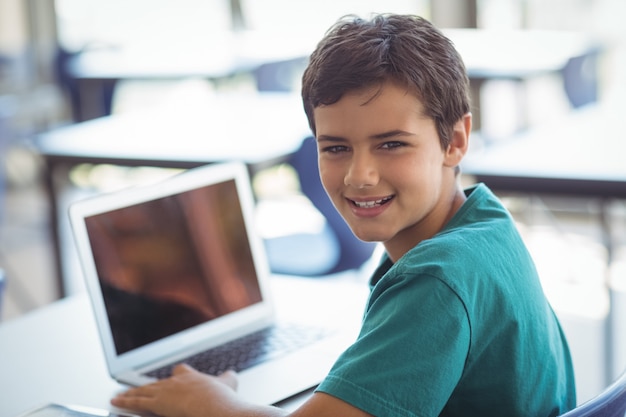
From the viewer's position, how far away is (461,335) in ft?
3.28

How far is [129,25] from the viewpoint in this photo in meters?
6.67

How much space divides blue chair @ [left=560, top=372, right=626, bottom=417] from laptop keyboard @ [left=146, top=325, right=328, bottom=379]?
2.16 ft

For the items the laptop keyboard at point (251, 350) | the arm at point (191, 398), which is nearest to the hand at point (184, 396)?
the arm at point (191, 398)

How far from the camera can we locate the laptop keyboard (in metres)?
1.52

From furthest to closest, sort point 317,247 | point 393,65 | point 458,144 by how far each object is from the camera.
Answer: point 317,247, point 458,144, point 393,65

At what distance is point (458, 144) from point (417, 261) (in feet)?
0.87

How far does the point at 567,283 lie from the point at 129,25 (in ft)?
13.3

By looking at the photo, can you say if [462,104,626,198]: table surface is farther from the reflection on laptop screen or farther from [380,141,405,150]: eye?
[380,141,405,150]: eye

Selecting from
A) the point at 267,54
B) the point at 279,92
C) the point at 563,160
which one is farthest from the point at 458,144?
the point at 267,54

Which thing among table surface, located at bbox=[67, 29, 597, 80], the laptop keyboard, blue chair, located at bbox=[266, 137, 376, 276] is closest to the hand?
the laptop keyboard

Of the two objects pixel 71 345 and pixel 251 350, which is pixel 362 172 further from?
pixel 71 345

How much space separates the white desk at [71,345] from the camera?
1434 mm

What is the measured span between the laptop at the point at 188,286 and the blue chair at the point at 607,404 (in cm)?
52

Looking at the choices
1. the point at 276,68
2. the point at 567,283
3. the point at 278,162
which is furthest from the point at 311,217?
the point at 278,162
